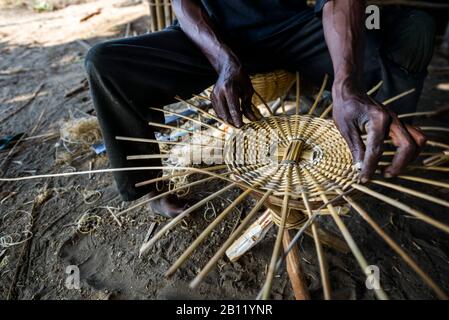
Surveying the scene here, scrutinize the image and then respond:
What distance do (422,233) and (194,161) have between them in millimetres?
1113

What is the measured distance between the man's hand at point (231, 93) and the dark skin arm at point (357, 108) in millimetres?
302

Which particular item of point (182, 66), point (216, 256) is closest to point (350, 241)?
point (216, 256)

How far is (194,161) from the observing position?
Answer: 68.3 inches

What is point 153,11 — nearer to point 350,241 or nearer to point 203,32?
point 203,32

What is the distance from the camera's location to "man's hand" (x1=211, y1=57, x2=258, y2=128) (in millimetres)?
1080

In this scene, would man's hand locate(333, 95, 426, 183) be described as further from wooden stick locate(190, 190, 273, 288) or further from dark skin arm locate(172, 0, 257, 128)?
dark skin arm locate(172, 0, 257, 128)

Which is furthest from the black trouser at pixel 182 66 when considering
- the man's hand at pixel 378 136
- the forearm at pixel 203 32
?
the man's hand at pixel 378 136

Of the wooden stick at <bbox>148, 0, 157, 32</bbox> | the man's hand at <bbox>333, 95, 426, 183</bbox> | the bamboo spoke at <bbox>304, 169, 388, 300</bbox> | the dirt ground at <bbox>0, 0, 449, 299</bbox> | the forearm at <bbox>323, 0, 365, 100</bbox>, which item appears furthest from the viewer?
Answer: the wooden stick at <bbox>148, 0, 157, 32</bbox>

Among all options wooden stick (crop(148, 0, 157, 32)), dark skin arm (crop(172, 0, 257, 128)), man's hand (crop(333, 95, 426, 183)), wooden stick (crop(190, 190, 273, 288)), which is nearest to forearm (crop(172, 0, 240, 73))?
dark skin arm (crop(172, 0, 257, 128))

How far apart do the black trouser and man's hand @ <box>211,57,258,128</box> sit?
19 centimetres
